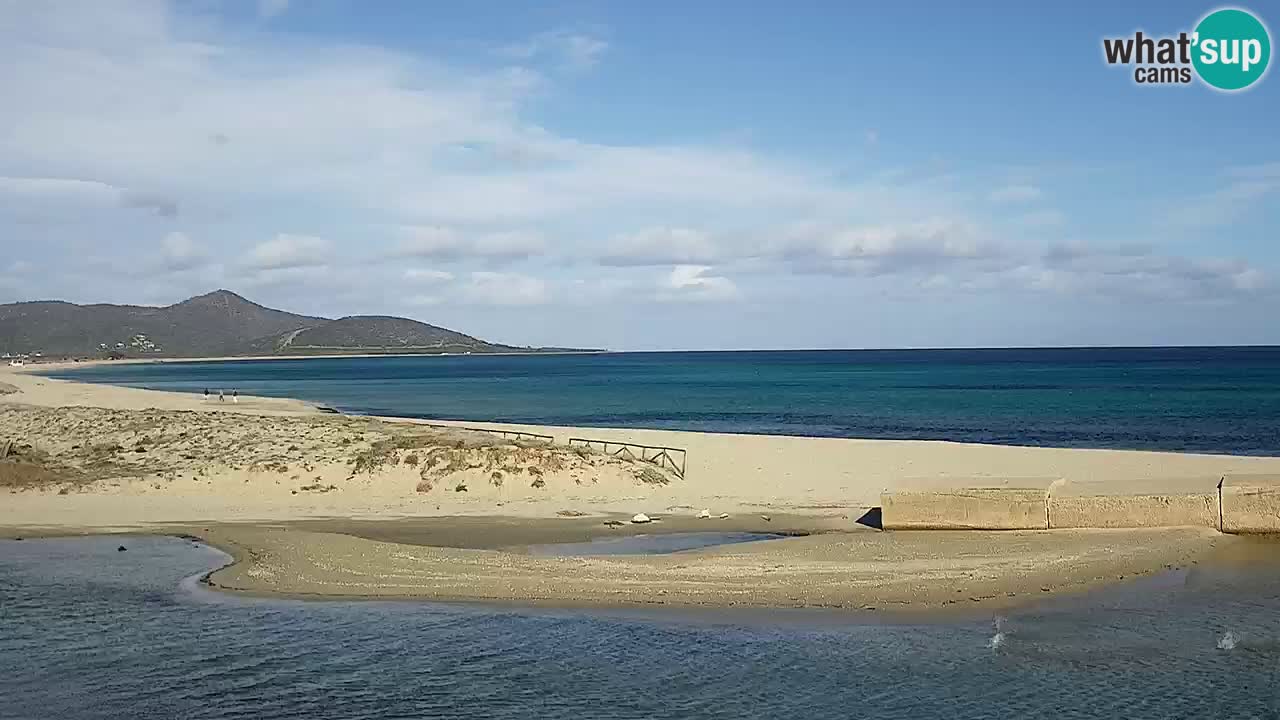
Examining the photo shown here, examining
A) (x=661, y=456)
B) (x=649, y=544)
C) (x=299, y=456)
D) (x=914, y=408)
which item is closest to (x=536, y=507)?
(x=649, y=544)

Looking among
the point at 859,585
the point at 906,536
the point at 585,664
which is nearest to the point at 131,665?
the point at 585,664

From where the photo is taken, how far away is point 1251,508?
746 inches

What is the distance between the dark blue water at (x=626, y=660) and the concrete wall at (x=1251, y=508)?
323 centimetres

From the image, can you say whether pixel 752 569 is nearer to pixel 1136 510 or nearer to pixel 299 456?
pixel 1136 510

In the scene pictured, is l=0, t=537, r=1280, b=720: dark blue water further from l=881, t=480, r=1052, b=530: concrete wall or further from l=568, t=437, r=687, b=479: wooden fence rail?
l=568, t=437, r=687, b=479: wooden fence rail

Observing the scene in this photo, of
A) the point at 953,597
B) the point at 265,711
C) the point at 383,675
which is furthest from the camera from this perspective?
the point at 953,597

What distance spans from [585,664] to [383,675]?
207 cm

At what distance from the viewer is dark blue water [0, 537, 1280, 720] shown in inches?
432

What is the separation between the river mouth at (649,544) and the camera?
19.5 metres

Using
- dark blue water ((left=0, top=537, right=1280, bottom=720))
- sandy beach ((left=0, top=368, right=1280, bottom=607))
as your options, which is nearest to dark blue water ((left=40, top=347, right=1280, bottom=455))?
sandy beach ((left=0, top=368, right=1280, bottom=607))

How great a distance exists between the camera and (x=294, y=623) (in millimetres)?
14188

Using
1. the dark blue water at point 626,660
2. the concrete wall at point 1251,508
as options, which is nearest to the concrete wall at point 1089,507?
the concrete wall at point 1251,508

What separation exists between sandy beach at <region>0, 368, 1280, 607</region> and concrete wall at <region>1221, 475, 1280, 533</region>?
491 millimetres

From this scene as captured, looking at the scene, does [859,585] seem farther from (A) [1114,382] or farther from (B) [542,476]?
(A) [1114,382]
